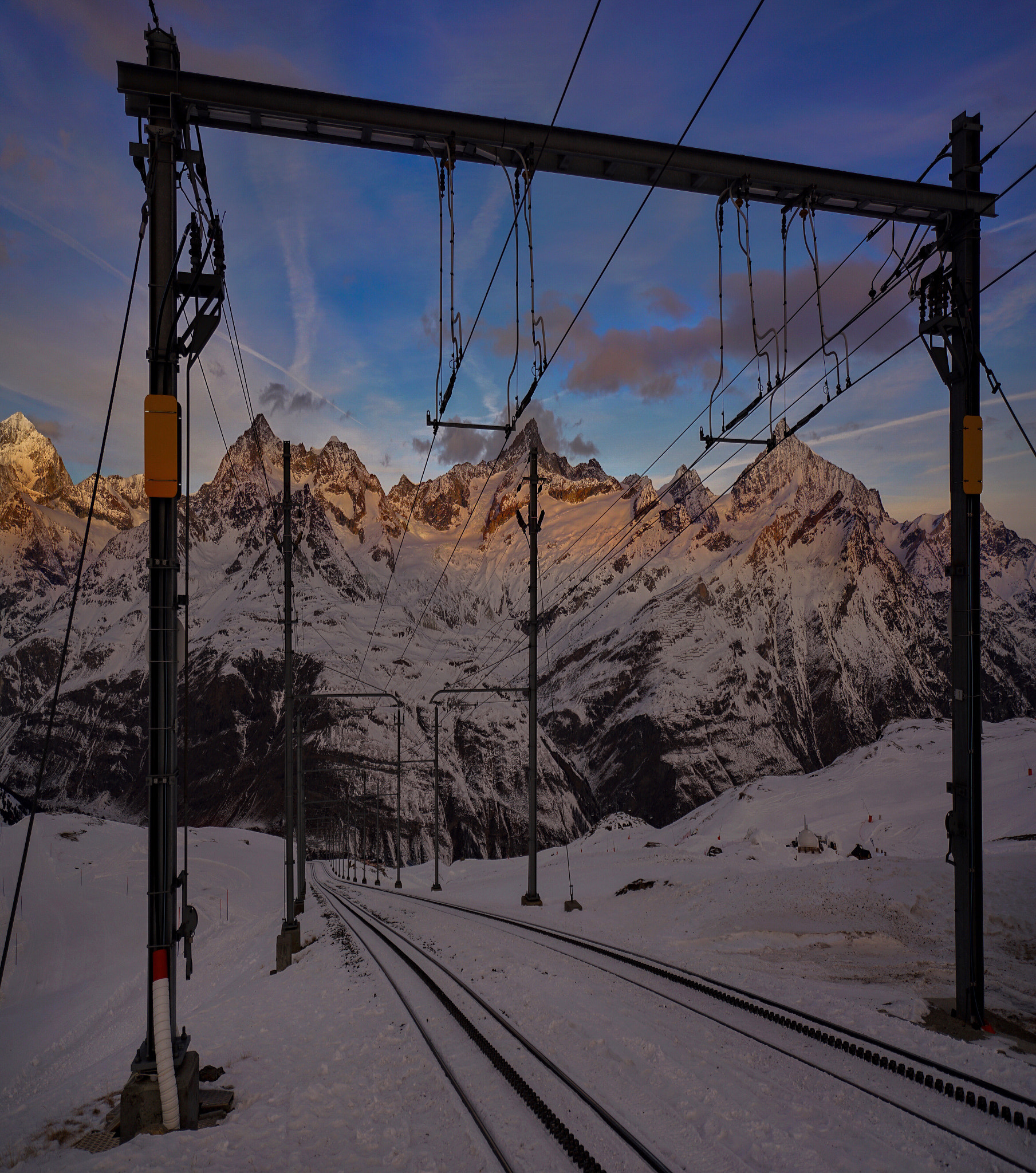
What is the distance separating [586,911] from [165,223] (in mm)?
22511

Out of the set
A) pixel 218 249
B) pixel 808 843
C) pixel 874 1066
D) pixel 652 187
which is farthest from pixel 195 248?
pixel 808 843

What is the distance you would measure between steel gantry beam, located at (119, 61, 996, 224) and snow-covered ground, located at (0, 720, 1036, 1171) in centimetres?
1115

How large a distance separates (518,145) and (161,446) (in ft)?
20.8

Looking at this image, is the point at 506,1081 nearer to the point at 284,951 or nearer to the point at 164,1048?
the point at 164,1048

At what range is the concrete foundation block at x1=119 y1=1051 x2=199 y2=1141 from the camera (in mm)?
8125

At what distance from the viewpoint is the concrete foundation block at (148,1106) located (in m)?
8.12

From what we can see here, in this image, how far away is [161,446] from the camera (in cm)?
909

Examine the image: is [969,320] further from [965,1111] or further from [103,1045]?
[103,1045]

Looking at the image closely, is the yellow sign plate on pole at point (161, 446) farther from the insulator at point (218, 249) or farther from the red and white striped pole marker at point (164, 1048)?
the red and white striped pole marker at point (164, 1048)

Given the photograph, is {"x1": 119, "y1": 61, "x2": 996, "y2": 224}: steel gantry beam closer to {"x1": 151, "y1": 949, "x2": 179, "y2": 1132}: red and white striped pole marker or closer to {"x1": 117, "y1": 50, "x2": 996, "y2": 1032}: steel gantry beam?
{"x1": 117, "y1": 50, "x2": 996, "y2": 1032}: steel gantry beam

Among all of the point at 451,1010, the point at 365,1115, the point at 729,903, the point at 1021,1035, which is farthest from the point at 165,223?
the point at 729,903

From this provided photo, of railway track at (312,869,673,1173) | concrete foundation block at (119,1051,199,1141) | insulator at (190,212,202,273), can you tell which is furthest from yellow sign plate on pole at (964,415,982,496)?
concrete foundation block at (119,1051,199,1141)

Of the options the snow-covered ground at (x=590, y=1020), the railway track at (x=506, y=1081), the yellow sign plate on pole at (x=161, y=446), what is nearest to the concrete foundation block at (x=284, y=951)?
the snow-covered ground at (x=590, y=1020)

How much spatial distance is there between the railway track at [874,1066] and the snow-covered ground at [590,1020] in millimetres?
182
